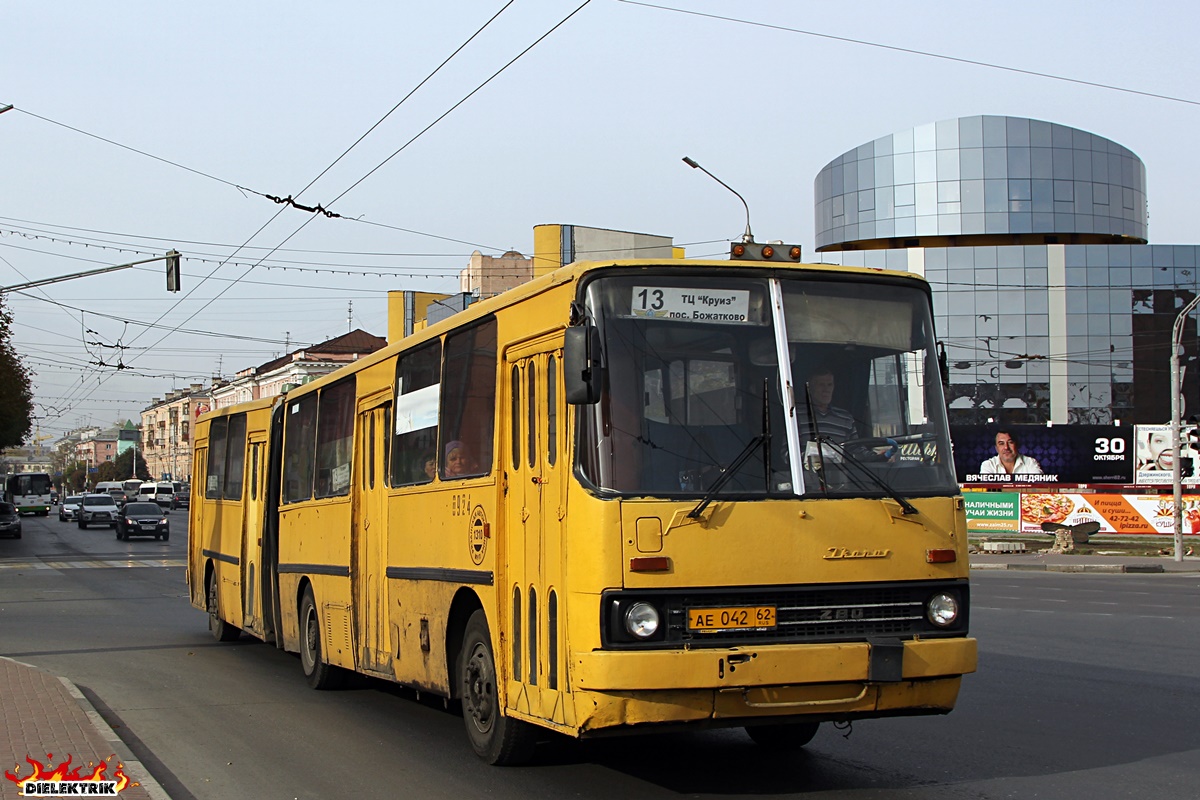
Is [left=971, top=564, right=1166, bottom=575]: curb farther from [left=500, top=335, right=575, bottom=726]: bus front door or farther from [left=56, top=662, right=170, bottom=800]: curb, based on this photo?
[left=500, top=335, right=575, bottom=726]: bus front door

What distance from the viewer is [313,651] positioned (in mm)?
12672

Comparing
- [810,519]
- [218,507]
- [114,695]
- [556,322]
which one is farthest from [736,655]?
[218,507]

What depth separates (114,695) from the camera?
11.9 meters

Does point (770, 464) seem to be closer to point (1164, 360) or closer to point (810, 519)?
point (810, 519)

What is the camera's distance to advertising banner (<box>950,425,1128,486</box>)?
5366 cm

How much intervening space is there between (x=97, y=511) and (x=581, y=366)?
216 feet

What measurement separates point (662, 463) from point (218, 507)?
11978 millimetres

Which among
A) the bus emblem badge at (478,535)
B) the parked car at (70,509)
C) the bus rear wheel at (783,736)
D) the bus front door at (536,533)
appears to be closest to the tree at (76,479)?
the parked car at (70,509)

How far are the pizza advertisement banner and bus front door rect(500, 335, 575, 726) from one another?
36082mm

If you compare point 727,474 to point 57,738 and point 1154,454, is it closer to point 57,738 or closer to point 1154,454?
point 57,738

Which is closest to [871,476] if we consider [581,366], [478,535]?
[581,366]

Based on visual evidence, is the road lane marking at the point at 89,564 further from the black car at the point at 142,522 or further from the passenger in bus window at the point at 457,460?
the passenger in bus window at the point at 457,460

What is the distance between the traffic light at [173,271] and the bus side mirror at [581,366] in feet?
72.3

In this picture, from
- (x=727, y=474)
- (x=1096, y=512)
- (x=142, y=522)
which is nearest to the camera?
(x=727, y=474)
